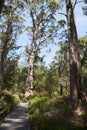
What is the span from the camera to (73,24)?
2031 cm

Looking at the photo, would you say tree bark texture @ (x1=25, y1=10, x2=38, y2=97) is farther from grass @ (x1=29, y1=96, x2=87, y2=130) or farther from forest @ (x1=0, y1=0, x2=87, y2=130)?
grass @ (x1=29, y1=96, x2=87, y2=130)

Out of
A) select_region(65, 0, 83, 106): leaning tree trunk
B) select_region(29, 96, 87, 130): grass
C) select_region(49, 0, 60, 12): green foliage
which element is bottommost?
select_region(29, 96, 87, 130): grass

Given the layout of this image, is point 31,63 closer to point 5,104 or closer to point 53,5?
point 53,5

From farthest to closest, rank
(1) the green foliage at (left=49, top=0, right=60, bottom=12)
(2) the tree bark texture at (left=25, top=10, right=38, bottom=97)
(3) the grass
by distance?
1. (2) the tree bark texture at (left=25, top=10, right=38, bottom=97)
2. (1) the green foliage at (left=49, top=0, right=60, bottom=12)
3. (3) the grass

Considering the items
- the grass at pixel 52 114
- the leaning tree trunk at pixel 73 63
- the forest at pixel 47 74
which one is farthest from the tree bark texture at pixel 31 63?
the leaning tree trunk at pixel 73 63

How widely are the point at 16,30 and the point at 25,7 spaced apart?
487cm

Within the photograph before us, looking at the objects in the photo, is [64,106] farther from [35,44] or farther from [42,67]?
[42,67]

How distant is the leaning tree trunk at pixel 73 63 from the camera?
1883 cm

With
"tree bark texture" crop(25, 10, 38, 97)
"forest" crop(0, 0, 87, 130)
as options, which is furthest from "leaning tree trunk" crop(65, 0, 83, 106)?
"tree bark texture" crop(25, 10, 38, 97)

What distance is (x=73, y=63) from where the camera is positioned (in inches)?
770

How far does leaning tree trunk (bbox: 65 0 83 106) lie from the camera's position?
741 inches

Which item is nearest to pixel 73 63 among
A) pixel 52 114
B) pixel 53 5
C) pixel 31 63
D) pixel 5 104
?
pixel 52 114

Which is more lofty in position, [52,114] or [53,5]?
[53,5]

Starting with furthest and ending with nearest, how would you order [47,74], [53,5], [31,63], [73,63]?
[47,74] → [31,63] → [53,5] → [73,63]
